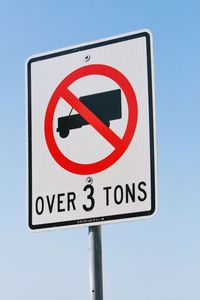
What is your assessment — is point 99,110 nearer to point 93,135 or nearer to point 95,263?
point 93,135

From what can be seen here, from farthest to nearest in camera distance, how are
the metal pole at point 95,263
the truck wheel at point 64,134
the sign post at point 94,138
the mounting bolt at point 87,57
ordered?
the mounting bolt at point 87,57 < the truck wheel at point 64,134 < the sign post at point 94,138 < the metal pole at point 95,263

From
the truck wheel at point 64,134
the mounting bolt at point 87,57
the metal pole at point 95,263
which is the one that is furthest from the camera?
the mounting bolt at point 87,57

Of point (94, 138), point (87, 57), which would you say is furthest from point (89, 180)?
point (87, 57)

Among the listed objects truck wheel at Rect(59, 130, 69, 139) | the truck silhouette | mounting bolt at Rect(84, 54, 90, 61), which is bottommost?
truck wheel at Rect(59, 130, 69, 139)

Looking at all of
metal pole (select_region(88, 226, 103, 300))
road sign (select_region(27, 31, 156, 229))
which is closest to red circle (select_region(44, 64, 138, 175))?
road sign (select_region(27, 31, 156, 229))

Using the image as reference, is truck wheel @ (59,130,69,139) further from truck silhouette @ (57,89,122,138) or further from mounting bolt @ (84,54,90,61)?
mounting bolt @ (84,54,90,61)

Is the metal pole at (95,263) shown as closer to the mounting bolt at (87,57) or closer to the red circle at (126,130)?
the red circle at (126,130)

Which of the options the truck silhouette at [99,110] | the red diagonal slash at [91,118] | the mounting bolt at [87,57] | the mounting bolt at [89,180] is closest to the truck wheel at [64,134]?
the truck silhouette at [99,110]

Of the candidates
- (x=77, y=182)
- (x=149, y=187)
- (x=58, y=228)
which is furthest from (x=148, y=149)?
(x=58, y=228)

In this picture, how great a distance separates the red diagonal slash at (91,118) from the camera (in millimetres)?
2783

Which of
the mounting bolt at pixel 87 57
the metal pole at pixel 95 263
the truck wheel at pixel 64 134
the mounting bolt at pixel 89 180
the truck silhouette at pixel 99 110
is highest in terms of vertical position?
the mounting bolt at pixel 87 57

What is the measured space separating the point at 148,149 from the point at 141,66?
1.27ft

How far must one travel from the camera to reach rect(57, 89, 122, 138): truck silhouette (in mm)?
2803

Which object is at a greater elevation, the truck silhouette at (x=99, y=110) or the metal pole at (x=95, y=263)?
the truck silhouette at (x=99, y=110)
